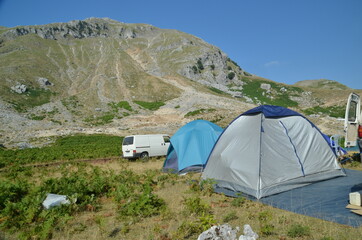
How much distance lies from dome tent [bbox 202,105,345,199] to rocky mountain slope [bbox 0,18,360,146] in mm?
27235

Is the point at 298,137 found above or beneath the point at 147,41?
beneath

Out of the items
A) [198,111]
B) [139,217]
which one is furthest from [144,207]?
[198,111]

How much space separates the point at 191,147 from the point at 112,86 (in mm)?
56584

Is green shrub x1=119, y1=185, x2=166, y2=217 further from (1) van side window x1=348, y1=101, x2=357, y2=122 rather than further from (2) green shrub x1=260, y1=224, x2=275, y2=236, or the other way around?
(1) van side window x1=348, y1=101, x2=357, y2=122

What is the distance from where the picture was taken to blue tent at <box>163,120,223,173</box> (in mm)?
11461

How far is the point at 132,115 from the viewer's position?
4841cm

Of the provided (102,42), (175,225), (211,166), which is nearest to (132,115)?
(211,166)

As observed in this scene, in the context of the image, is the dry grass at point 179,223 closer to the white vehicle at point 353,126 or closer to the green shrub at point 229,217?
the green shrub at point 229,217

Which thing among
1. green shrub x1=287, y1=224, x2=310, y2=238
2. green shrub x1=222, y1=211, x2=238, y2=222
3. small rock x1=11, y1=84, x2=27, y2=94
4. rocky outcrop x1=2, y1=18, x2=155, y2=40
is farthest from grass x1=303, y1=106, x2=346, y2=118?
rocky outcrop x1=2, y1=18, x2=155, y2=40

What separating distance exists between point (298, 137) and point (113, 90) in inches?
2293

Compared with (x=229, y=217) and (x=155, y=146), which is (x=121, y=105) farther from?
(x=229, y=217)

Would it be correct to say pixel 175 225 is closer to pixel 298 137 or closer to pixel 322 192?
pixel 322 192

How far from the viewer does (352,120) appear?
751 centimetres

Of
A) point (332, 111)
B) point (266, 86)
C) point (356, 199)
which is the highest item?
point (266, 86)
